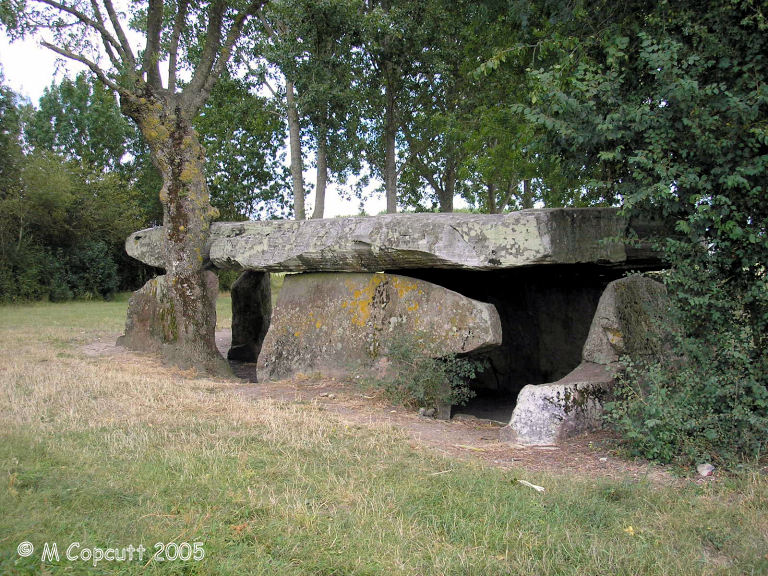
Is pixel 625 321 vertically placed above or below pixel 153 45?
below

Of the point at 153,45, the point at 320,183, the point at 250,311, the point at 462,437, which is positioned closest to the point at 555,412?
the point at 462,437

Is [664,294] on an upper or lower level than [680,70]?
lower

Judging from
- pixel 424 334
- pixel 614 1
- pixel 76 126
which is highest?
pixel 76 126

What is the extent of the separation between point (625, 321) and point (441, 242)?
206cm

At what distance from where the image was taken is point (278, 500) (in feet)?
11.5

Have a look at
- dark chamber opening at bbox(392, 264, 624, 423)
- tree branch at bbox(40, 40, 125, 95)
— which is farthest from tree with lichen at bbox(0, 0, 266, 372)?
dark chamber opening at bbox(392, 264, 624, 423)

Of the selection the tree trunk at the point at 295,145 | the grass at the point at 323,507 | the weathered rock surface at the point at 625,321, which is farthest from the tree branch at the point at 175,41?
the weathered rock surface at the point at 625,321

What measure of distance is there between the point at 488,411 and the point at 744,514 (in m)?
4.97

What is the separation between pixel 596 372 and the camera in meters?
6.02

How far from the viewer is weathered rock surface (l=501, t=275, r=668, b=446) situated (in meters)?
5.40

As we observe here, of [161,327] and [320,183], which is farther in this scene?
[320,183]

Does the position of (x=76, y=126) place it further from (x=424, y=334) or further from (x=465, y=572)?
(x=465, y=572)

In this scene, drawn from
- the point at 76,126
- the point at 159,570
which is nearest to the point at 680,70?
the point at 159,570

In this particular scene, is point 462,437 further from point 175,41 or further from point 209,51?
point 175,41
